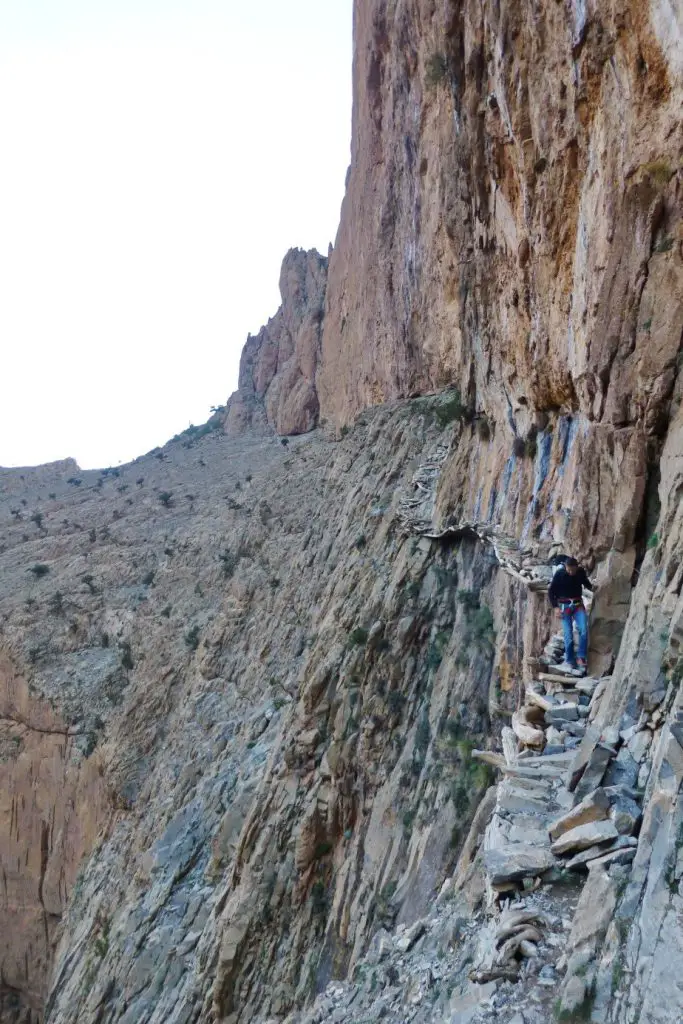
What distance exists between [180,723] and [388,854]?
13.2m

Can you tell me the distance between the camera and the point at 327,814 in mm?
12898

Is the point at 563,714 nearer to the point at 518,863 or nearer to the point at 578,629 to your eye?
Result: the point at 578,629

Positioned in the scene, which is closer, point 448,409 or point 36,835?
point 448,409

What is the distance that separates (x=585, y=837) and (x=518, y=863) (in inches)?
17.1

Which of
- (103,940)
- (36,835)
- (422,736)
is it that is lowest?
(36,835)

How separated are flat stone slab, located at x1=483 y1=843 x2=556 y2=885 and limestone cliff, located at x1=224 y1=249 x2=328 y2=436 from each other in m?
36.1

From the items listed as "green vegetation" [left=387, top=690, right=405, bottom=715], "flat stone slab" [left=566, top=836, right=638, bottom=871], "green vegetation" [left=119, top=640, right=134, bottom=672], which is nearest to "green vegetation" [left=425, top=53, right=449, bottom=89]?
"green vegetation" [left=387, top=690, right=405, bottom=715]

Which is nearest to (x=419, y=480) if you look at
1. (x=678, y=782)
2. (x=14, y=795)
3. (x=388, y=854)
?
(x=388, y=854)

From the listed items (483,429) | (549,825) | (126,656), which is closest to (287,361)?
(126,656)

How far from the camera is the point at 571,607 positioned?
712cm

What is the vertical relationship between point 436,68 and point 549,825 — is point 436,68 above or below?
above

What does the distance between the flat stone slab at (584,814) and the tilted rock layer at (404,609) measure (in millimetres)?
230

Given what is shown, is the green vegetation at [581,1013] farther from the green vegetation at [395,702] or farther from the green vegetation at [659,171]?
the green vegetation at [395,702]

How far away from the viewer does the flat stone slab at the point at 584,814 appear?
13.4 feet
